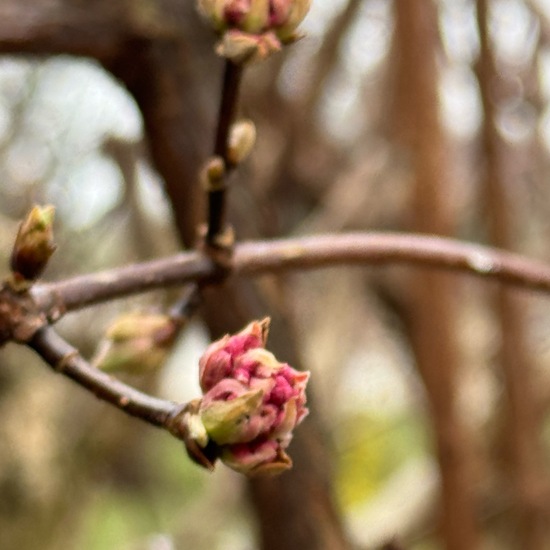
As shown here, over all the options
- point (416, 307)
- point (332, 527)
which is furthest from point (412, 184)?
point (332, 527)

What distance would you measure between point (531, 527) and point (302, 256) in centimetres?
67

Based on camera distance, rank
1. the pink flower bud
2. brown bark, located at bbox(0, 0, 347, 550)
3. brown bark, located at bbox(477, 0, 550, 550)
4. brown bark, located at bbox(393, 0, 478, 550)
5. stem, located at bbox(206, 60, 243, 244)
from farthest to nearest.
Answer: brown bark, located at bbox(477, 0, 550, 550) < brown bark, located at bbox(393, 0, 478, 550) < brown bark, located at bbox(0, 0, 347, 550) < stem, located at bbox(206, 60, 243, 244) < the pink flower bud

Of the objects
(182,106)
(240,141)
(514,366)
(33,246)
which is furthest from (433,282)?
(33,246)

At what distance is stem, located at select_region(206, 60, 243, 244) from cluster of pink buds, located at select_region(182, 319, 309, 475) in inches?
5.7

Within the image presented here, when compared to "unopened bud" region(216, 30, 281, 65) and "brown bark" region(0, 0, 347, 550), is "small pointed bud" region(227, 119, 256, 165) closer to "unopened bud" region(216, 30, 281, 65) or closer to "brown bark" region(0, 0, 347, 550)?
"unopened bud" region(216, 30, 281, 65)

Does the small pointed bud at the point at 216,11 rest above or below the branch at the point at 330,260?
above

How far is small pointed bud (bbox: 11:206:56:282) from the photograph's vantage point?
340 mm

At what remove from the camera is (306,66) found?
1321 mm

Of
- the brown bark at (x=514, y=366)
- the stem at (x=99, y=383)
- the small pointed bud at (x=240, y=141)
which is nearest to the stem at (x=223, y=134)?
the small pointed bud at (x=240, y=141)

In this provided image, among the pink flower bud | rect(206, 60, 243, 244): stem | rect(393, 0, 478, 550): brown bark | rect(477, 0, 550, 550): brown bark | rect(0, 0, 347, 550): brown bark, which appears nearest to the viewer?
the pink flower bud

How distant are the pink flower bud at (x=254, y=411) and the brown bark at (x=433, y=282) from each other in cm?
56

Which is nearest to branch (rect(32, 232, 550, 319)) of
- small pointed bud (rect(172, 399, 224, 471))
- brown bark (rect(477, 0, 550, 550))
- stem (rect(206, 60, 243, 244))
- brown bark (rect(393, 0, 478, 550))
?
stem (rect(206, 60, 243, 244))

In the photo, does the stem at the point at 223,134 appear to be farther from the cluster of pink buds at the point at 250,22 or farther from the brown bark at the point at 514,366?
the brown bark at the point at 514,366

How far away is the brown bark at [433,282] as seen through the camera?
80 cm
